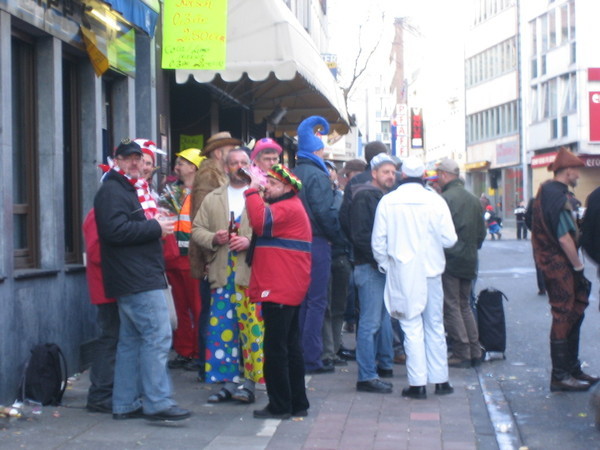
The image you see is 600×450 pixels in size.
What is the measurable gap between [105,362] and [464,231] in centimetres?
384

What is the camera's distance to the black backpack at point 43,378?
7.31 m

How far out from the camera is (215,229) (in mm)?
7934

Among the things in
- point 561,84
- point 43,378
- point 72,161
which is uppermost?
point 561,84

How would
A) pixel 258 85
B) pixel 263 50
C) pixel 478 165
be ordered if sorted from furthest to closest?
1. pixel 478 165
2. pixel 258 85
3. pixel 263 50

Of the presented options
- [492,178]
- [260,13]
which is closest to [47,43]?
[260,13]

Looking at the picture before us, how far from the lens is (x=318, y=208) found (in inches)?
347

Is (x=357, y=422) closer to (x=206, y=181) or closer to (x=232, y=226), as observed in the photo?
Result: (x=232, y=226)

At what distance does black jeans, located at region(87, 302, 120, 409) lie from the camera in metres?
7.16

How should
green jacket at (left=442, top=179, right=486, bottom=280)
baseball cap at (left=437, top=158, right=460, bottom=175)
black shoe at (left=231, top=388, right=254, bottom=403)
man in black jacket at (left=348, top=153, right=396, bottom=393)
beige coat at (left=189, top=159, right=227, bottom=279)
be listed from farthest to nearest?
baseball cap at (left=437, top=158, right=460, bottom=175) → green jacket at (left=442, top=179, right=486, bottom=280) → beige coat at (left=189, top=159, right=227, bottom=279) → man in black jacket at (left=348, top=153, right=396, bottom=393) → black shoe at (left=231, top=388, right=254, bottom=403)

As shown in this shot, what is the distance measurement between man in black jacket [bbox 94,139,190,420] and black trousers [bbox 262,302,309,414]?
0.62 m

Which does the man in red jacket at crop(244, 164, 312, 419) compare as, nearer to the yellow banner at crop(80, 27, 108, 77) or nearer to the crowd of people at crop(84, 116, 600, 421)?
the crowd of people at crop(84, 116, 600, 421)

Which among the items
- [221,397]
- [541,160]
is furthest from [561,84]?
[221,397]

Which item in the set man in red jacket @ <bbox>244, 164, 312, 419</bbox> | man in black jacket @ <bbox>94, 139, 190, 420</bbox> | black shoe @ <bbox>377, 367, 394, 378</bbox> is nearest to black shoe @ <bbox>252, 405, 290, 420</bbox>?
man in red jacket @ <bbox>244, 164, 312, 419</bbox>

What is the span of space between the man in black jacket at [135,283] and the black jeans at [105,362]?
A: 0.25 meters
